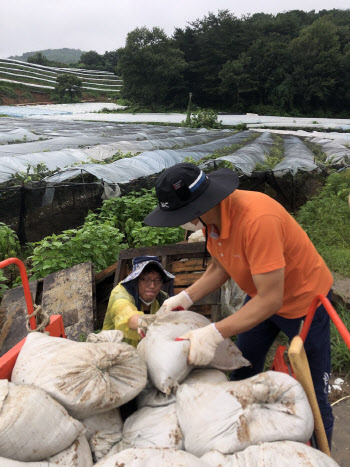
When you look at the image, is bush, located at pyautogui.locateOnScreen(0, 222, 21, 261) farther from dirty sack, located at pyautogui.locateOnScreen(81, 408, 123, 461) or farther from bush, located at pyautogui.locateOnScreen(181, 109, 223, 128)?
bush, located at pyautogui.locateOnScreen(181, 109, 223, 128)

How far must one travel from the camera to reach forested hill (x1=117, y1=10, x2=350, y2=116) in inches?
1321

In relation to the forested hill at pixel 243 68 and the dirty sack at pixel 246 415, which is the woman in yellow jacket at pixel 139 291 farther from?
the forested hill at pixel 243 68

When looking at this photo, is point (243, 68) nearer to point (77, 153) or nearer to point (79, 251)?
point (77, 153)

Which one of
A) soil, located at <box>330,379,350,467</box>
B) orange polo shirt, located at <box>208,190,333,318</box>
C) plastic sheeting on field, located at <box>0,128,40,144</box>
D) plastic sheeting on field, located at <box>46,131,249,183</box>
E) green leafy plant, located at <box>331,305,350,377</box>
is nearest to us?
orange polo shirt, located at <box>208,190,333,318</box>

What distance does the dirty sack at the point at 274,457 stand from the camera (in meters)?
0.89

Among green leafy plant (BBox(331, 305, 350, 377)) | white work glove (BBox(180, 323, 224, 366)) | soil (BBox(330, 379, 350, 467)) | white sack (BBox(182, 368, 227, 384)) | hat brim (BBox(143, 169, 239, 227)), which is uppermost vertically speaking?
hat brim (BBox(143, 169, 239, 227))

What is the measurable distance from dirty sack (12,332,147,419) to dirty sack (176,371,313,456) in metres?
0.20

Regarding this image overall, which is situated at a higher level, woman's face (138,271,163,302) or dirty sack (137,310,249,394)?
dirty sack (137,310,249,394)

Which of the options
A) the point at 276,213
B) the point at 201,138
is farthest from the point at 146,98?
the point at 276,213

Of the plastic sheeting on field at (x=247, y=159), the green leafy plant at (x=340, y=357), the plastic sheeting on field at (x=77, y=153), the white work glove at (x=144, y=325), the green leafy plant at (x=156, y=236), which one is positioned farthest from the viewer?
the plastic sheeting on field at (x=247, y=159)

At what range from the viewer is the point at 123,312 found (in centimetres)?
196

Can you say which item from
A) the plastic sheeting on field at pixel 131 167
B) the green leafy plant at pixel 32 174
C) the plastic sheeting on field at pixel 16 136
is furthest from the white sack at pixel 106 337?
the plastic sheeting on field at pixel 16 136

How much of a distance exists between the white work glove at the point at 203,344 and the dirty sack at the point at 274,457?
0.32 m

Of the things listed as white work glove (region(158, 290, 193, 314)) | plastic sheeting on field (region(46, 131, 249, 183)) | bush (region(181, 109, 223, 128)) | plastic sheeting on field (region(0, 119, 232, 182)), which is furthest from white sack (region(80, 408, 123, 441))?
bush (region(181, 109, 223, 128))
